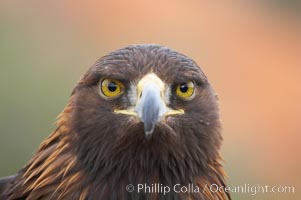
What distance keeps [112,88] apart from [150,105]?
30cm

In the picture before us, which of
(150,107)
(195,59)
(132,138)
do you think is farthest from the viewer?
(195,59)

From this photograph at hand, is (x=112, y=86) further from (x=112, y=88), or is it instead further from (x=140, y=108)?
(x=140, y=108)

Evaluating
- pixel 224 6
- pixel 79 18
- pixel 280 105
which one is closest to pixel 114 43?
pixel 79 18

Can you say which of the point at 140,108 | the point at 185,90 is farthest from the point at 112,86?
the point at 185,90

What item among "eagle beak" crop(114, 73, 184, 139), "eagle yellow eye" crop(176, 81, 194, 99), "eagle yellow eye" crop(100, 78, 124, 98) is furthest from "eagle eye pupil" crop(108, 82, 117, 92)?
"eagle yellow eye" crop(176, 81, 194, 99)

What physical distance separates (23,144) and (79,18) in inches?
242

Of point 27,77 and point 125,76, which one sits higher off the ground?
point 125,76

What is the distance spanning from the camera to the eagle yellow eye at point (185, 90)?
14.9ft

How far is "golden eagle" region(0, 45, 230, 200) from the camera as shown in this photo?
14.7ft

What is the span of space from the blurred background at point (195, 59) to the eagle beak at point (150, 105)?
328 centimetres

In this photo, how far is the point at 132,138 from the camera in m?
4.48

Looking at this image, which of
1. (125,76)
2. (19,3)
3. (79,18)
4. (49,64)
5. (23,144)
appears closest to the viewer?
(125,76)

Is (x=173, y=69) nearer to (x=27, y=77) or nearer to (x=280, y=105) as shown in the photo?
(x=27, y=77)

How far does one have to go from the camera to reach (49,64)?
34.2ft
